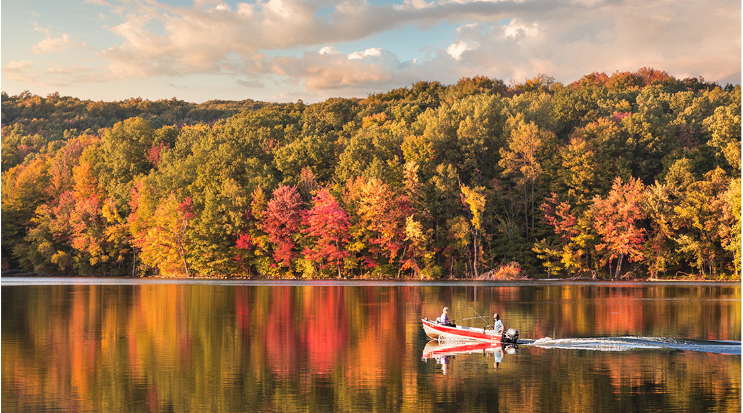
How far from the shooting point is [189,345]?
26781mm

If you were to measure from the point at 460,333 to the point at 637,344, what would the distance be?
6.76 meters

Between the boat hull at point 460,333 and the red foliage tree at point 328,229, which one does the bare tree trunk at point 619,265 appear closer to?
the red foliage tree at point 328,229

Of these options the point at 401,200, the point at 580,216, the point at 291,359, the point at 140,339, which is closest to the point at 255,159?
the point at 401,200

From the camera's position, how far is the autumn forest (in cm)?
7081

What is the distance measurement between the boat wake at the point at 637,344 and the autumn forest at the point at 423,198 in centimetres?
4294

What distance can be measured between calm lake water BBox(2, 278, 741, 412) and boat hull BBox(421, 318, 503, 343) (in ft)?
1.58

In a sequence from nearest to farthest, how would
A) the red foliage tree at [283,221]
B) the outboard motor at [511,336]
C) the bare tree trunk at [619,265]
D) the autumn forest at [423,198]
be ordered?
the outboard motor at [511,336] < the bare tree trunk at [619,265] < the autumn forest at [423,198] < the red foliage tree at [283,221]

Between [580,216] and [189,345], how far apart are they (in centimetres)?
5451

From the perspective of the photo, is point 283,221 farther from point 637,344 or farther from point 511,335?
point 637,344

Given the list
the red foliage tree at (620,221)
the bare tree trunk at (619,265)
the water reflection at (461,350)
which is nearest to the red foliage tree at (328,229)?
the red foliage tree at (620,221)

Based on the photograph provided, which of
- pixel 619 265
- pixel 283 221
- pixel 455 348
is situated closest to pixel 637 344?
pixel 455 348

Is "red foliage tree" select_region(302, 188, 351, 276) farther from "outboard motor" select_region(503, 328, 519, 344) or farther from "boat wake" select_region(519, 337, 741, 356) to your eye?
"outboard motor" select_region(503, 328, 519, 344)

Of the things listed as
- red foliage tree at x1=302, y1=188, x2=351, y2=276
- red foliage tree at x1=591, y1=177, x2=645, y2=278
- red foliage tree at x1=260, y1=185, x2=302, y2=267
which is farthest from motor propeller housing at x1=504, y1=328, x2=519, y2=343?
red foliage tree at x1=260, y1=185, x2=302, y2=267

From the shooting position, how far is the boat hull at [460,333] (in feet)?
90.0
